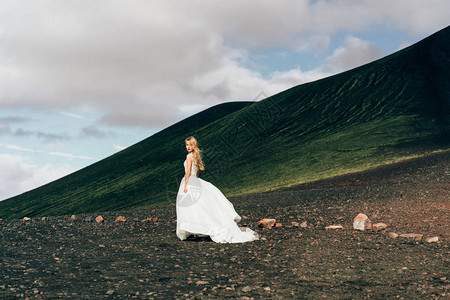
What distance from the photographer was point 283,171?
4553 cm

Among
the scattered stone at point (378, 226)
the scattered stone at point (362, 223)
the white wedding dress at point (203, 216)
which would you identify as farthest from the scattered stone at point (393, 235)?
the white wedding dress at point (203, 216)

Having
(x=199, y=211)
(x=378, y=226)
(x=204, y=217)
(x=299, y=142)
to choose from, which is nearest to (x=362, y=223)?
(x=378, y=226)

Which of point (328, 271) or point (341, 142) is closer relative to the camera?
point (328, 271)

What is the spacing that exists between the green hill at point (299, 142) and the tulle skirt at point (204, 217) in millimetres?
24420

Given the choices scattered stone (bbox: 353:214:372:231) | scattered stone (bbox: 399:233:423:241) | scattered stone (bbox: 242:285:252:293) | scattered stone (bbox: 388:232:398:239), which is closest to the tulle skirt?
scattered stone (bbox: 353:214:372:231)

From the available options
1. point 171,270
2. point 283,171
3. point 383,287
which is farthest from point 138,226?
point 283,171

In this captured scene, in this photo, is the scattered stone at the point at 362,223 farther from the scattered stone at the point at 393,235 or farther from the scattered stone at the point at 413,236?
the scattered stone at the point at 413,236

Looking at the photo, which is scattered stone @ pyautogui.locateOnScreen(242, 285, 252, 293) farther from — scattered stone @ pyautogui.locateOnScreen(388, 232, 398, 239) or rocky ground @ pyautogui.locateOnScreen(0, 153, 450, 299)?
scattered stone @ pyautogui.locateOnScreen(388, 232, 398, 239)

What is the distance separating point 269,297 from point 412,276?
4003 millimetres

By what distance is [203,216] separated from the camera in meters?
14.5

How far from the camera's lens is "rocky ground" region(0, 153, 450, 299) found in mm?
9367

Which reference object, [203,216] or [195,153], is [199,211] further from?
[195,153]

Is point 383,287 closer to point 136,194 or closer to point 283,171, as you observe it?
point 283,171

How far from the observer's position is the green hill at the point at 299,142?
44219mm
